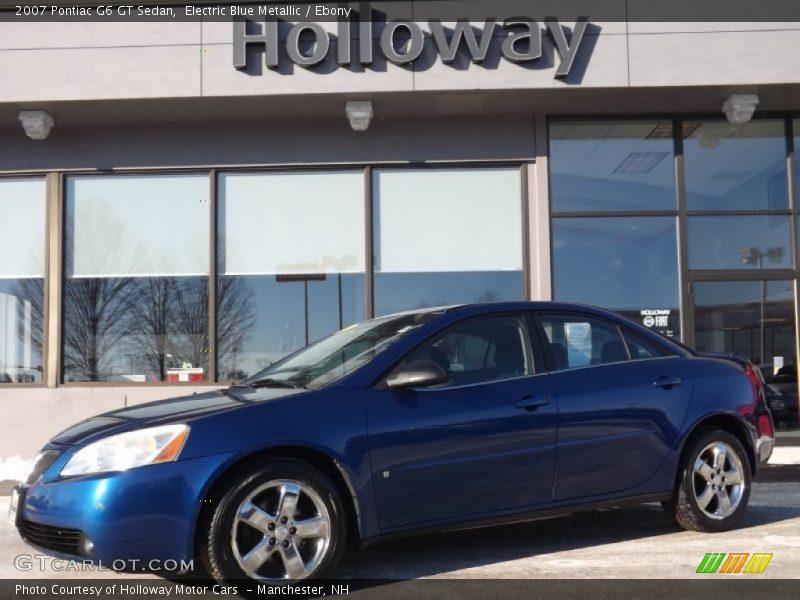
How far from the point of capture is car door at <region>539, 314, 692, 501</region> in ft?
16.5

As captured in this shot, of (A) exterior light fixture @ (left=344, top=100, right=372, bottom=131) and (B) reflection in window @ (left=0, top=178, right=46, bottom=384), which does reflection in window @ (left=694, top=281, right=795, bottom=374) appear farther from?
(B) reflection in window @ (left=0, top=178, right=46, bottom=384)

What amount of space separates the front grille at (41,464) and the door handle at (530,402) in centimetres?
242

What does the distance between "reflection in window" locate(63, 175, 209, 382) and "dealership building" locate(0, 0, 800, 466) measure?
24mm

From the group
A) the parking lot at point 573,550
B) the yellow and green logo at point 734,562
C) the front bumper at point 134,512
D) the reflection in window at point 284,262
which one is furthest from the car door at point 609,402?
the reflection in window at point 284,262

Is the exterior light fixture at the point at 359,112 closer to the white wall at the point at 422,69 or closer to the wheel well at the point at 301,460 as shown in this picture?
the white wall at the point at 422,69

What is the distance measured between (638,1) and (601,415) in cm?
633

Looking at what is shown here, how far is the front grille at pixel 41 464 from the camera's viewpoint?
439cm

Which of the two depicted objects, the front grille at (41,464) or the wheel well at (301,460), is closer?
the wheel well at (301,460)

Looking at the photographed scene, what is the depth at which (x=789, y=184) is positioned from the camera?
35.0 ft

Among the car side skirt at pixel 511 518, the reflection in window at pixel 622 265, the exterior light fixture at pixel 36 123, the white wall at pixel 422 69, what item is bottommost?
the car side skirt at pixel 511 518

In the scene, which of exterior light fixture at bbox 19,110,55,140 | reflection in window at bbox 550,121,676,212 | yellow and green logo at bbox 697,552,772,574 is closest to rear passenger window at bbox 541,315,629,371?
yellow and green logo at bbox 697,552,772,574

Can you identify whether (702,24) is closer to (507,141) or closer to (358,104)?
(507,141)

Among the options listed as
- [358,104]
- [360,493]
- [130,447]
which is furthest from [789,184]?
[130,447]

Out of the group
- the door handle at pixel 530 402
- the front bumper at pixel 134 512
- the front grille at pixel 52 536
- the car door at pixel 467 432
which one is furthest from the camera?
the door handle at pixel 530 402
